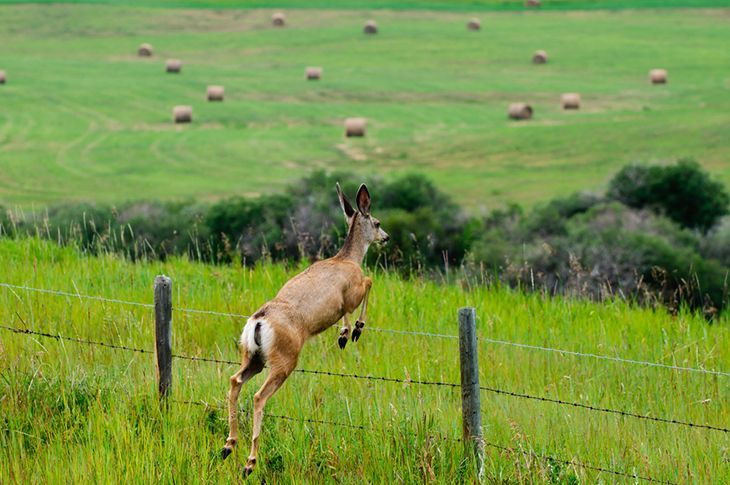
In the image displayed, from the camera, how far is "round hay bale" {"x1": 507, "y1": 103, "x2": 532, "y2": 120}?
52.5m

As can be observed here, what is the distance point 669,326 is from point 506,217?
1947cm

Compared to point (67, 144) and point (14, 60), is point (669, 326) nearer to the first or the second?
point (67, 144)

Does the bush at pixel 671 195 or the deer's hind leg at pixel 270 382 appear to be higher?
the deer's hind leg at pixel 270 382

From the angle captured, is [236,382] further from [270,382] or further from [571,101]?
[571,101]

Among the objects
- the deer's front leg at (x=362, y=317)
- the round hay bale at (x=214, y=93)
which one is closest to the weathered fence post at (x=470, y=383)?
the deer's front leg at (x=362, y=317)

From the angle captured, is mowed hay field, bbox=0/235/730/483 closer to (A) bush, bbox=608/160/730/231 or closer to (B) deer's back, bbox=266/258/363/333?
(B) deer's back, bbox=266/258/363/333

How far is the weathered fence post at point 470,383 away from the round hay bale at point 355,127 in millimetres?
40610

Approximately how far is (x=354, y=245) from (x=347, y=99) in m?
50.7

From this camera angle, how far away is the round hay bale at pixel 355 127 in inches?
1881

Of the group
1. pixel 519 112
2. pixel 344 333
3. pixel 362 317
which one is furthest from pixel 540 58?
pixel 344 333

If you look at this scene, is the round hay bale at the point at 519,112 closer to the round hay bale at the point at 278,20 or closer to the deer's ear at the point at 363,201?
the round hay bale at the point at 278,20

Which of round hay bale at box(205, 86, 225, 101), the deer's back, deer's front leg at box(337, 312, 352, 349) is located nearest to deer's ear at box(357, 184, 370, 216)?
the deer's back

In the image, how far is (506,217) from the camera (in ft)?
103

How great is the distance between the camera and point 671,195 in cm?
3259
